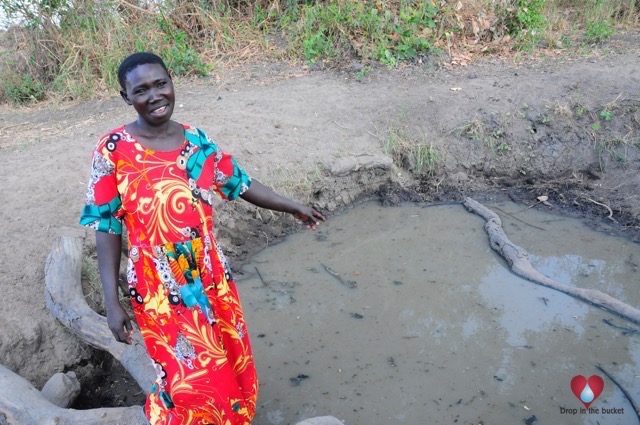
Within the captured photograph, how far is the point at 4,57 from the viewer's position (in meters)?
7.00

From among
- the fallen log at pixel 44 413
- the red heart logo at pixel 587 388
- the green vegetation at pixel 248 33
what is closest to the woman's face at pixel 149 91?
the fallen log at pixel 44 413

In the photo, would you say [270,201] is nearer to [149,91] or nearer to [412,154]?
[149,91]

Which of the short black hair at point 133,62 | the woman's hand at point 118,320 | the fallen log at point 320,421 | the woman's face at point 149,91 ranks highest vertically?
the short black hair at point 133,62

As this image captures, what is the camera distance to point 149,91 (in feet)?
6.31

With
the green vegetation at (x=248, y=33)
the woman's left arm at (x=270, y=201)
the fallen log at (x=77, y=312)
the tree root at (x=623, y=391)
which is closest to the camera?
the woman's left arm at (x=270, y=201)

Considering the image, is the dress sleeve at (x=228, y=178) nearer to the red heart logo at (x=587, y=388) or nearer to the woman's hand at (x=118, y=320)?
the woman's hand at (x=118, y=320)

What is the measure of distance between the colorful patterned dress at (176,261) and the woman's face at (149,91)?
0.11 metres

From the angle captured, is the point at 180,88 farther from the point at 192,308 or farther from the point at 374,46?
the point at 192,308

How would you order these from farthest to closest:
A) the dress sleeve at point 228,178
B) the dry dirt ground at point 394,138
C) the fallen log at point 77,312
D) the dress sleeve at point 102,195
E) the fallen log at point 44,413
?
the dry dirt ground at point 394,138, the fallen log at point 77,312, the fallen log at point 44,413, the dress sleeve at point 228,178, the dress sleeve at point 102,195

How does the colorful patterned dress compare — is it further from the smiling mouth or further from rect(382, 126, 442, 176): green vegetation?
rect(382, 126, 442, 176): green vegetation

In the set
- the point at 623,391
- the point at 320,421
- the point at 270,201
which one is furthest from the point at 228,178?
the point at 623,391

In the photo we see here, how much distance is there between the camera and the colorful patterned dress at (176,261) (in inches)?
75.5

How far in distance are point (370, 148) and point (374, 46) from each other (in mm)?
1771

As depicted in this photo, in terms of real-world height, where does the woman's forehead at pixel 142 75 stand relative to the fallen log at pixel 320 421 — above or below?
above
